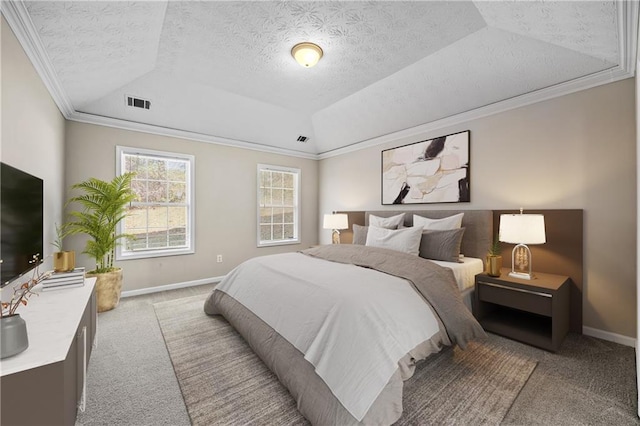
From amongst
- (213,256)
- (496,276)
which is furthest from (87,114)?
(496,276)

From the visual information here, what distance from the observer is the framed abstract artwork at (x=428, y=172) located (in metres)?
3.52

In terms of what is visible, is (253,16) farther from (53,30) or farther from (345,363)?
(345,363)

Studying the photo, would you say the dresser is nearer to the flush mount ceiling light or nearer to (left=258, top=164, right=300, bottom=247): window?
the flush mount ceiling light

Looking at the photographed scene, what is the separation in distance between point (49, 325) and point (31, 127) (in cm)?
179

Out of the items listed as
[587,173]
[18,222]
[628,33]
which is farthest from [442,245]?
[18,222]

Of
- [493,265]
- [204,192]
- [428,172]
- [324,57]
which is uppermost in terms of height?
[324,57]

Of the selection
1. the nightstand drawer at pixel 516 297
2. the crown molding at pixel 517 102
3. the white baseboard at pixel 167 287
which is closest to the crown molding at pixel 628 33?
the crown molding at pixel 517 102

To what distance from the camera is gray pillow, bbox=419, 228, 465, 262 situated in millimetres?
3010

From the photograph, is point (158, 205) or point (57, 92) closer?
point (57, 92)

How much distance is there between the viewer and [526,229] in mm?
2439

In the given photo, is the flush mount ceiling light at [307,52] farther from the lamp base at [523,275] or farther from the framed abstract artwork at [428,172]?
the lamp base at [523,275]

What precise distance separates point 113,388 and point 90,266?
2.45m

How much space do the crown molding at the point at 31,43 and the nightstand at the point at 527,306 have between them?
161 inches

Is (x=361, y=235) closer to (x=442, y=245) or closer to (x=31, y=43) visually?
(x=442, y=245)
